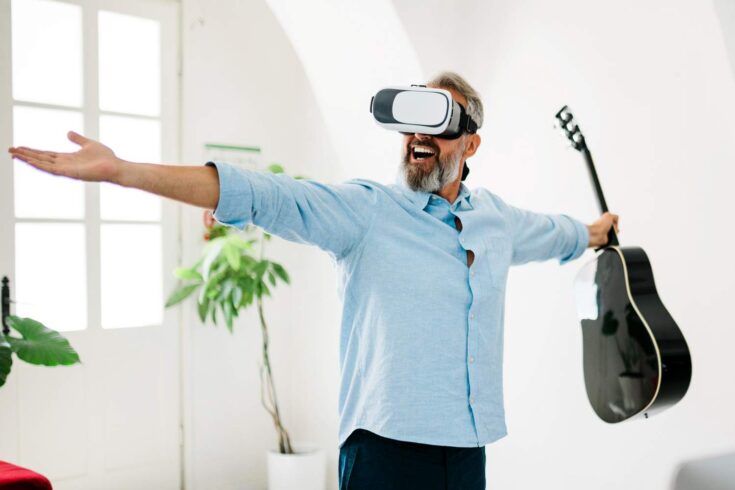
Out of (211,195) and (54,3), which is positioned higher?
(54,3)

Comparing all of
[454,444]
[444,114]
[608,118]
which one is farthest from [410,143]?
[608,118]

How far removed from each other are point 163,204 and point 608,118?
1.98 m

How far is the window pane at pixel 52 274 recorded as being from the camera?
2801mm

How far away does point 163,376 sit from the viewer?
315 centimetres

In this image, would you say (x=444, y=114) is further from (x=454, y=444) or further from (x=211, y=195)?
(x=454, y=444)

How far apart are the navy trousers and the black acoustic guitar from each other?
419 millimetres

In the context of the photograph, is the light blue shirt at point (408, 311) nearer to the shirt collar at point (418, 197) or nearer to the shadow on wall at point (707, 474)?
the shirt collar at point (418, 197)

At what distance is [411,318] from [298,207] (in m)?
0.32

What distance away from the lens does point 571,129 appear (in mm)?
1765

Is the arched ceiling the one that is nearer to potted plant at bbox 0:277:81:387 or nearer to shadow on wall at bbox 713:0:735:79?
shadow on wall at bbox 713:0:735:79

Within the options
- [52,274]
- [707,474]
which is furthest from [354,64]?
[707,474]

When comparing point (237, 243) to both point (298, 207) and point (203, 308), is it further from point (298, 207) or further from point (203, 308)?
point (298, 207)

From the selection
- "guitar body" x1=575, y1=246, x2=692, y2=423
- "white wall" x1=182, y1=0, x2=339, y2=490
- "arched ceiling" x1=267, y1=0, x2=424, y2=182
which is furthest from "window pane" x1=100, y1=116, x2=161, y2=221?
"guitar body" x1=575, y1=246, x2=692, y2=423

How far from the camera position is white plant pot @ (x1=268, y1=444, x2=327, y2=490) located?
3018 millimetres
